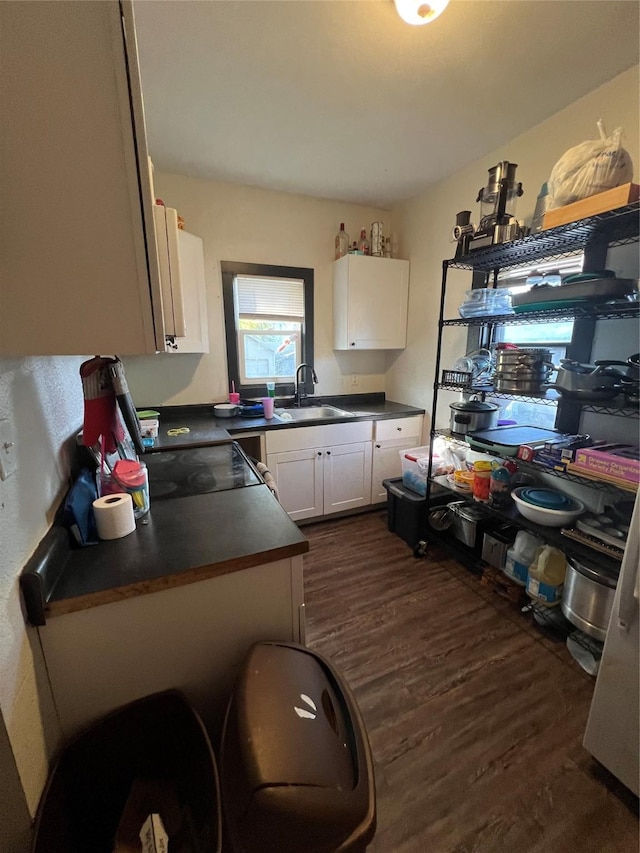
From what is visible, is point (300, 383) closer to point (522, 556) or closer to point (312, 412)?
point (312, 412)

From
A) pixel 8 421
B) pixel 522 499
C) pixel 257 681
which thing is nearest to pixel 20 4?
pixel 8 421

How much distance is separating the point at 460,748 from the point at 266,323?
2.84 m

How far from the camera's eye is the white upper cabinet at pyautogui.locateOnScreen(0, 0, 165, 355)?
63cm

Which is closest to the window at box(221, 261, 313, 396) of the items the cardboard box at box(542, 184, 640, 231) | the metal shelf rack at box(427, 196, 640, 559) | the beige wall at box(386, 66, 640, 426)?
the beige wall at box(386, 66, 640, 426)

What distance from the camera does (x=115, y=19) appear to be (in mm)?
645

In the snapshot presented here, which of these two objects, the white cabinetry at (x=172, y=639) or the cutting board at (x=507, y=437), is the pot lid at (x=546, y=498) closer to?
the cutting board at (x=507, y=437)

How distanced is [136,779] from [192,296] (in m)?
2.38

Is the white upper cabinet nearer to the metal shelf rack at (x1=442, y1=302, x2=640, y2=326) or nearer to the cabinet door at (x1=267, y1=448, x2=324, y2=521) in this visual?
the metal shelf rack at (x1=442, y1=302, x2=640, y2=326)

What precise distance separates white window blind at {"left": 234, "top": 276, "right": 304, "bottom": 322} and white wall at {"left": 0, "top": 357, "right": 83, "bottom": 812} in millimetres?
1957

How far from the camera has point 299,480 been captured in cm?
261

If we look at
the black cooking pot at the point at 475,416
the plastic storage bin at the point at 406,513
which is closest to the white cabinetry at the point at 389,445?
the plastic storage bin at the point at 406,513

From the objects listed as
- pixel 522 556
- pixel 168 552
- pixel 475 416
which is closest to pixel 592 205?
pixel 475 416

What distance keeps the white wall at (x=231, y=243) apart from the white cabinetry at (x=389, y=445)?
878 mm

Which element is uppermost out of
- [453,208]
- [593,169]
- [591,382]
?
[453,208]
